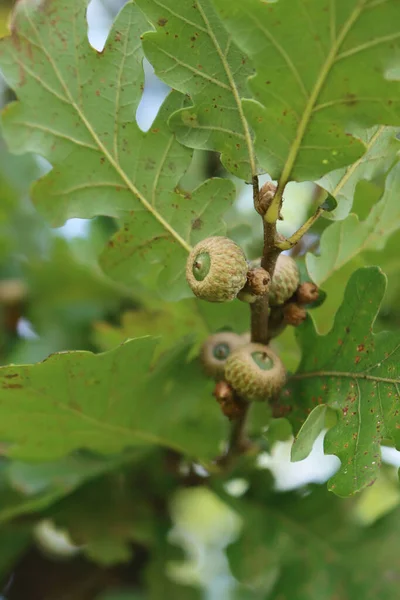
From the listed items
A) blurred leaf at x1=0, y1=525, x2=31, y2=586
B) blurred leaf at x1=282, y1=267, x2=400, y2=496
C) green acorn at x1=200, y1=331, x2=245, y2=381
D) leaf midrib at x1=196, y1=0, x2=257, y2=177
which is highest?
leaf midrib at x1=196, y1=0, x2=257, y2=177

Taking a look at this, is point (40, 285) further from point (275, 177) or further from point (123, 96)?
point (275, 177)

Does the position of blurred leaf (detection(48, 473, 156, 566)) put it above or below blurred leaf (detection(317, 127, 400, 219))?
below

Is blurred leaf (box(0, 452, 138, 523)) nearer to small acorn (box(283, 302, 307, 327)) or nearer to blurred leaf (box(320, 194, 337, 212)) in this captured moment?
small acorn (box(283, 302, 307, 327))

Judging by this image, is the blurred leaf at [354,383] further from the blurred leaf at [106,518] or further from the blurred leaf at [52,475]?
the blurred leaf at [106,518]

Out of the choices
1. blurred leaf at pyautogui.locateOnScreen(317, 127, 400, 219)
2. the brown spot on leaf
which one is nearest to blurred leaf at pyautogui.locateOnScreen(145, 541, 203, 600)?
the brown spot on leaf

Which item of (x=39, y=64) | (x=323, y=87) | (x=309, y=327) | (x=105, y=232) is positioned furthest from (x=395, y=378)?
(x=105, y=232)

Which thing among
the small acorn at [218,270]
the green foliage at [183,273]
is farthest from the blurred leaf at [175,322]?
the small acorn at [218,270]

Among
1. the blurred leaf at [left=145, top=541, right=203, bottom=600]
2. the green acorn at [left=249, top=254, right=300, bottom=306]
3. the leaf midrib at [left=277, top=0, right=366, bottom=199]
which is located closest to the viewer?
the leaf midrib at [left=277, top=0, right=366, bottom=199]
